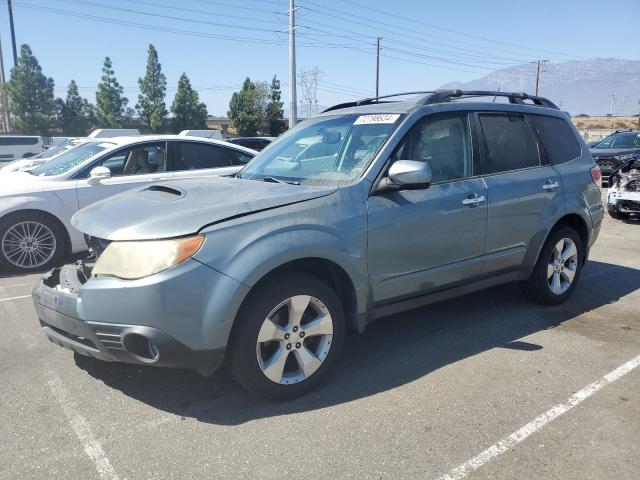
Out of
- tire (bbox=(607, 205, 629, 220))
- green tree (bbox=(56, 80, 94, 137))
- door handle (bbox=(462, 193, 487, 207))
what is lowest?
tire (bbox=(607, 205, 629, 220))

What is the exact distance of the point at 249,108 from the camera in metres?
64.4

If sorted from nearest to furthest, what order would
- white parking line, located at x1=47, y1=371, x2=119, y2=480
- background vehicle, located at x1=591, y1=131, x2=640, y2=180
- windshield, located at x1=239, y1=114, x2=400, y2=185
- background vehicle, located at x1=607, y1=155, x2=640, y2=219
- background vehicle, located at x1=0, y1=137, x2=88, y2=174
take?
white parking line, located at x1=47, y1=371, x2=119, y2=480
windshield, located at x1=239, y1=114, x2=400, y2=185
background vehicle, located at x1=0, y1=137, x2=88, y2=174
background vehicle, located at x1=607, y1=155, x2=640, y2=219
background vehicle, located at x1=591, y1=131, x2=640, y2=180

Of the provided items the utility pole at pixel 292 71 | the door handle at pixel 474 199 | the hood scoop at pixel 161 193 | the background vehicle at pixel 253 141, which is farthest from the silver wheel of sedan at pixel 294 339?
the utility pole at pixel 292 71

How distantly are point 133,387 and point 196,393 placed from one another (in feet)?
1.39

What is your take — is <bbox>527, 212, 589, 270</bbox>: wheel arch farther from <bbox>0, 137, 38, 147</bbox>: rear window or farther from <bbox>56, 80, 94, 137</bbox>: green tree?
<bbox>56, 80, 94, 137</bbox>: green tree

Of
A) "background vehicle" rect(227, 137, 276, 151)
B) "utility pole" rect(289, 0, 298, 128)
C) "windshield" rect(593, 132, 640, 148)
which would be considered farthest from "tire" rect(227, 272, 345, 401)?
"utility pole" rect(289, 0, 298, 128)

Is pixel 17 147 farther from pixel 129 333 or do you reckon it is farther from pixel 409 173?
pixel 409 173

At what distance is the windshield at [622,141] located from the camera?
610 inches

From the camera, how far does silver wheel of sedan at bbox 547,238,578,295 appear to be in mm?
4832

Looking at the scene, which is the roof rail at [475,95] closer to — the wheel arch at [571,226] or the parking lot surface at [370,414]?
the wheel arch at [571,226]

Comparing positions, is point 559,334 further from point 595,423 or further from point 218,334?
point 218,334

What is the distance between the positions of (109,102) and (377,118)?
6623 cm

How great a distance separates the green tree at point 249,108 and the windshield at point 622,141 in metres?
52.1

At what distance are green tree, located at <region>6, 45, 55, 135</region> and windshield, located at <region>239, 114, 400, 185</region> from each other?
197 feet
